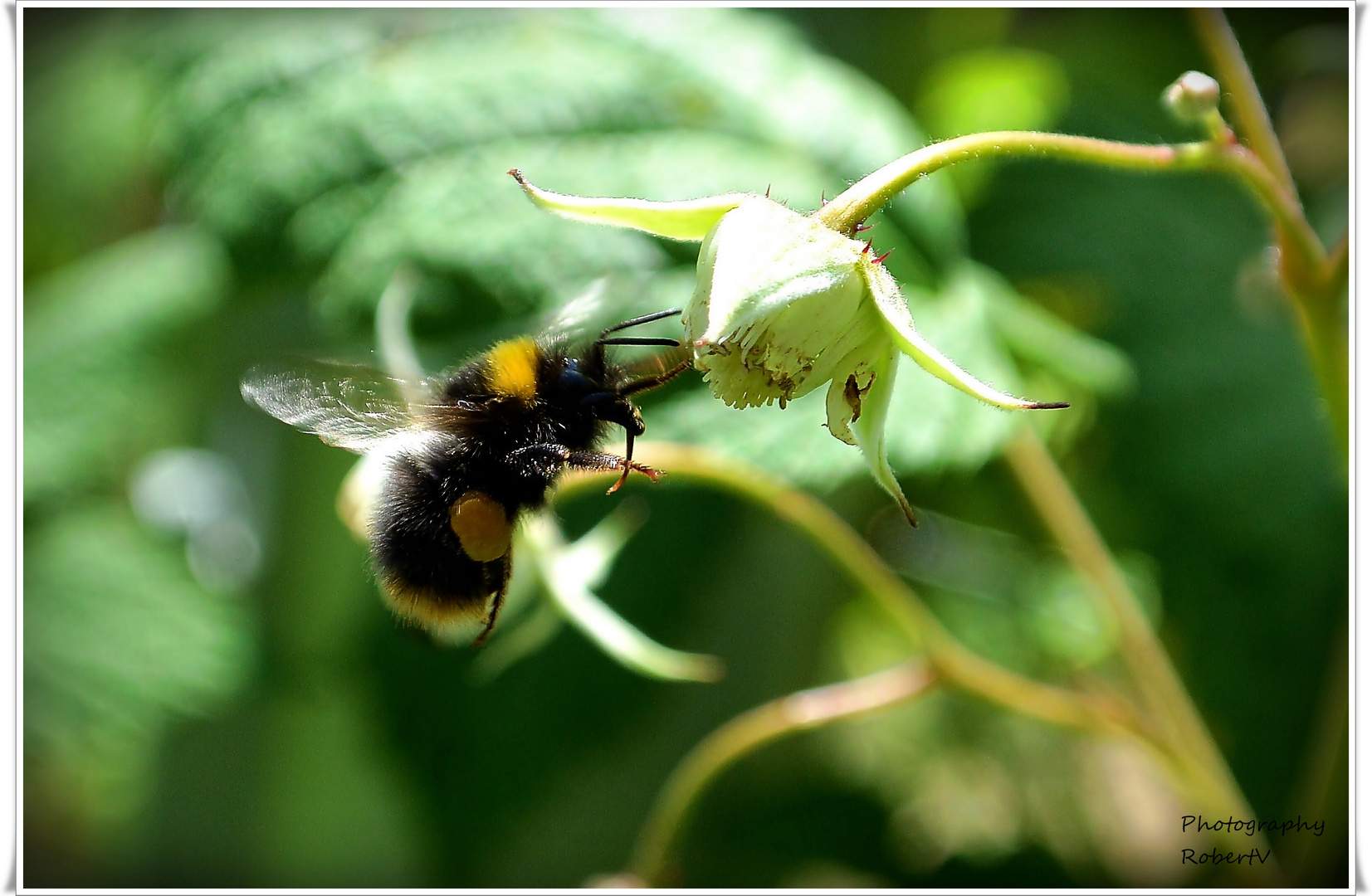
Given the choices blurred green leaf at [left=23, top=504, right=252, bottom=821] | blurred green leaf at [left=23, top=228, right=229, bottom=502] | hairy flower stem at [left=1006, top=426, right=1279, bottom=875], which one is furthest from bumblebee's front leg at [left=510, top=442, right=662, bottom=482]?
blurred green leaf at [left=23, top=228, right=229, bottom=502]

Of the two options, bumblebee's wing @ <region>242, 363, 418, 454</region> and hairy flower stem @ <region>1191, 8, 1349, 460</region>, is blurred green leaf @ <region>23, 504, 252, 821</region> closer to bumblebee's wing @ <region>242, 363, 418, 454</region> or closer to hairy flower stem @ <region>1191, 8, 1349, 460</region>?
bumblebee's wing @ <region>242, 363, 418, 454</region>

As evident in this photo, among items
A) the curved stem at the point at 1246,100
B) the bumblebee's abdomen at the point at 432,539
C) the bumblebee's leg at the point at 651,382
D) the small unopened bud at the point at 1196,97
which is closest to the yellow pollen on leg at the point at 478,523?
the bumblebee's abdomen at the point at 432,539

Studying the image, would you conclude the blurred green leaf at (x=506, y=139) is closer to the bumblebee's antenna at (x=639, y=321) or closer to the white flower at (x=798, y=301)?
the bumblebee's antenna at (x=639, y=321)

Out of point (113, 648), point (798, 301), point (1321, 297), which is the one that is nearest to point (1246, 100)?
point (1321, 297)

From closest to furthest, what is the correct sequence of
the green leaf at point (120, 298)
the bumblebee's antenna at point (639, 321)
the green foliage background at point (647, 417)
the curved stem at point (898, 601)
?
the bumblebee's antenna at point (639, 321) < the curved stem at point (898, 601) < the green foliage background at point (647, 417) < the green leaf at point (120, 298)

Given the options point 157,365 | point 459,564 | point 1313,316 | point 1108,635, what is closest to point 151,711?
point 157,365
